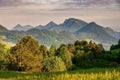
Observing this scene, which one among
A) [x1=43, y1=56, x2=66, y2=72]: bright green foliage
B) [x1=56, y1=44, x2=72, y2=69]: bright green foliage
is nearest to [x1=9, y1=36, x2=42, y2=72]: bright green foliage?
[x1=43, y1=56, x2=66, y2=72]: bright green foliage

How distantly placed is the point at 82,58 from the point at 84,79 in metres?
171

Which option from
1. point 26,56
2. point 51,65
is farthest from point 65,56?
point 26,56

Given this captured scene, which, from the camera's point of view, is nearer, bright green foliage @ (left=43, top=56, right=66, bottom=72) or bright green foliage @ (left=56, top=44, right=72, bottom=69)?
bright green foliage @ (left=43, top=56, right=66, bottom=72)

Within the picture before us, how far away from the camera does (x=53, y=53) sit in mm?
171750

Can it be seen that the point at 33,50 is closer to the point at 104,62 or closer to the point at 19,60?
the point at 19,60

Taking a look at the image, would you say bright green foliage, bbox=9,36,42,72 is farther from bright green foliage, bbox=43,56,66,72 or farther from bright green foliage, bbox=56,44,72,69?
bright green foliage, bbox=56,44,72,69

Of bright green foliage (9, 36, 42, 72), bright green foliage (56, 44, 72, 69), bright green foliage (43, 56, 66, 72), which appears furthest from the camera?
bright green foliage (56, 44, 72, 69)

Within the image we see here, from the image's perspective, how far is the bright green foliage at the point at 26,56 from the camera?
4505 inches

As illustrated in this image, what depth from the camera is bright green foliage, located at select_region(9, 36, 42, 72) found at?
11444 cm

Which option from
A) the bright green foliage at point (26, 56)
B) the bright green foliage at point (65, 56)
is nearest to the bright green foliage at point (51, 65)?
Result: the bright green foliage at point (26, 56)

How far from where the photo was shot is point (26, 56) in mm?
115250

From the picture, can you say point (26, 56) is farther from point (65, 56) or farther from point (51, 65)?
point (65, 56)

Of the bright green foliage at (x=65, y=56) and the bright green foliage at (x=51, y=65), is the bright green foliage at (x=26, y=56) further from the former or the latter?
the bright green foliage at (x=65, y=56)

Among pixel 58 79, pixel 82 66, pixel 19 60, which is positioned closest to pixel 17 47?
pixel 19 60
